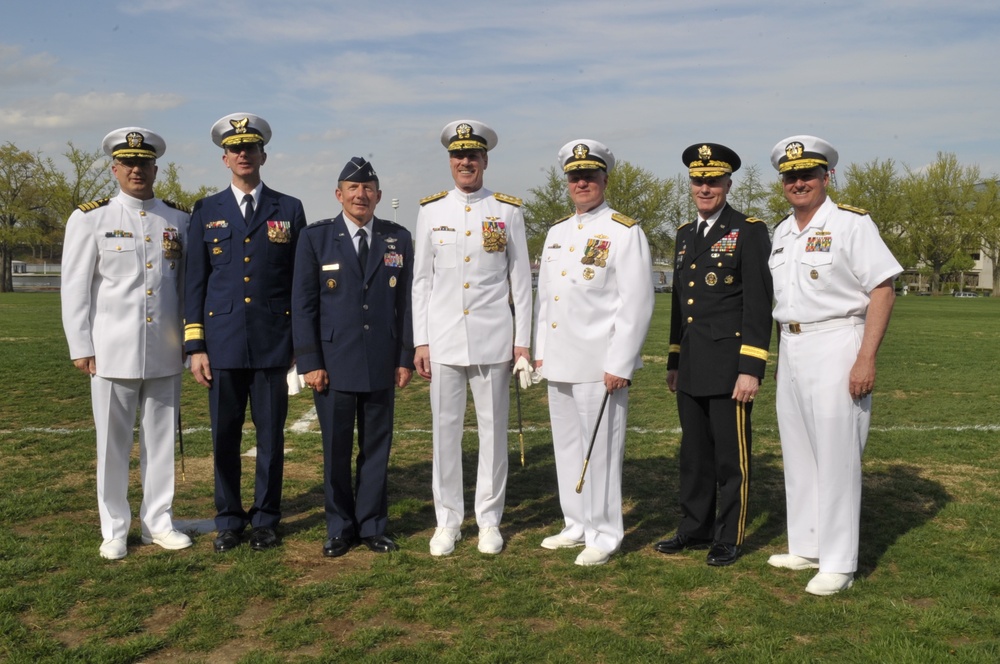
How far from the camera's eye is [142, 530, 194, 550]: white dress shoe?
4.86m

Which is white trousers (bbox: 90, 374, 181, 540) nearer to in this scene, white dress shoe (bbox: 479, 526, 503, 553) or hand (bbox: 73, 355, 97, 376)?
hand (bbox: 73, 355, 97, 376)

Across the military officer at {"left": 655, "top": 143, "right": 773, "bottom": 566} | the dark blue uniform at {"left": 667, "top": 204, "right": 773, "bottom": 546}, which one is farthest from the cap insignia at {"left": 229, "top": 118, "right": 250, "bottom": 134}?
the dark blue uniform at {"left": 667, "top": 204, "right": 773, "bottom": 546}

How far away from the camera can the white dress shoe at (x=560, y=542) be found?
495 cm

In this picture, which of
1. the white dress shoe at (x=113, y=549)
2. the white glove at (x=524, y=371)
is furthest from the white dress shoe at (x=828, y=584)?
the white dress shoe at (x=113, y=549)

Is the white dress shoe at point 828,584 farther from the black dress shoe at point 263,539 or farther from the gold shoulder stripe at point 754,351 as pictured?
the black dress shoe at point 263,539

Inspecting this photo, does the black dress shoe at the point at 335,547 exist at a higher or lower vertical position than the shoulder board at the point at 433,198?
lower

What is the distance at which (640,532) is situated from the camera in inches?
209

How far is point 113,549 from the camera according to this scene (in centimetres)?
470

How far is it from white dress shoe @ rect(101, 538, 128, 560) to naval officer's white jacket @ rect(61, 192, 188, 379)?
902mm

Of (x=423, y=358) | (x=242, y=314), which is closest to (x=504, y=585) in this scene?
(x=423, y=358)

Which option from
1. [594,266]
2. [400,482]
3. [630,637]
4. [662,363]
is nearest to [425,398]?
[400,482]

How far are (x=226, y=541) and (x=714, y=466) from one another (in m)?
2.79

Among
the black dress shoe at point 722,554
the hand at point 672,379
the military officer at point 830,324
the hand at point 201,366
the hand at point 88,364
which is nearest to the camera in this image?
the military officer at point 830,324

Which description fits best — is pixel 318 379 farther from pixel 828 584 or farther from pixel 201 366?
pixel 828 584
